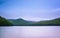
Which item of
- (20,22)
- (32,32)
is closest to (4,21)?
(20,22)

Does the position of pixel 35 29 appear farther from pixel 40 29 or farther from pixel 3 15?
pixel 3 15

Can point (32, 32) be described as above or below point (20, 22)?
below

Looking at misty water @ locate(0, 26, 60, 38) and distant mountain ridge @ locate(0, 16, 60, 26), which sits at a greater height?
distant mountain ridge @ locate(0, 16, 60, 26)

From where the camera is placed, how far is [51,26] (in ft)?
5.65

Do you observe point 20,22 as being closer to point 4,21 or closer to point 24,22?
point 24,22

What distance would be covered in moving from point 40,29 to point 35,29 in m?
0.09

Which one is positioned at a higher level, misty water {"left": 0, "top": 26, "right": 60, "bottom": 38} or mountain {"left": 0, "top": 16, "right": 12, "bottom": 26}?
mountain {"left": 0, "top": 16, "right": 12, "bottom": 26}

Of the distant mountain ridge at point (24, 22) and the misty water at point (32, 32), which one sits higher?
the distant mountain ridge at point (24, 22)

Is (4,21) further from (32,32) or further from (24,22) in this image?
(32,32)

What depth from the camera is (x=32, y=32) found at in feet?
5.64

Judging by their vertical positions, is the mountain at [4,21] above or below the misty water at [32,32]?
above

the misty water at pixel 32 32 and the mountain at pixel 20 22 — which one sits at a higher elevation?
the mountain at pixel 20 22

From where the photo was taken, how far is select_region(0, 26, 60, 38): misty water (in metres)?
1.71

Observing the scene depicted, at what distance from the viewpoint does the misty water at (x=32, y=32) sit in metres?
1.71
